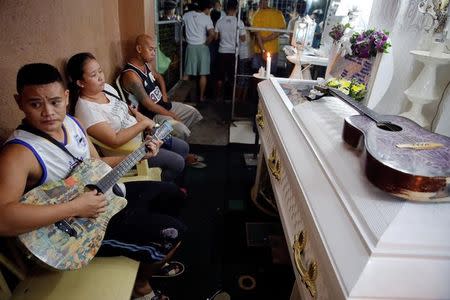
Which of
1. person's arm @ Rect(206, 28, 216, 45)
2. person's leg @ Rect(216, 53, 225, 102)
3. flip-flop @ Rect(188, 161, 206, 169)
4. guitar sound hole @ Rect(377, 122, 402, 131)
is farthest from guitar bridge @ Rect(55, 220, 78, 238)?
person's arm @ Rect(206, 28, 216, 45)

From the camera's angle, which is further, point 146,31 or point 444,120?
point 146,31

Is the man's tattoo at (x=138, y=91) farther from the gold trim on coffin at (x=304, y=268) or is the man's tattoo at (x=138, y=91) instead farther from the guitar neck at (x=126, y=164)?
the gold trim on coffin at (x=304, y=268)

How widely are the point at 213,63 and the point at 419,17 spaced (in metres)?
4.42

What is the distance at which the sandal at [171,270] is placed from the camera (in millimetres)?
2018

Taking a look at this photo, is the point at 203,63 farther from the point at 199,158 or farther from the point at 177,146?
the point at 177,146

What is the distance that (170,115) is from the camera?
3.00 meters

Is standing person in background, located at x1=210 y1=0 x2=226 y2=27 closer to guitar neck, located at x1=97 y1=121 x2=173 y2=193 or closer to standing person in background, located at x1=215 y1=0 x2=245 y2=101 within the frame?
standing person in background, located at x1=215 y1=0 x2=245 y2=101

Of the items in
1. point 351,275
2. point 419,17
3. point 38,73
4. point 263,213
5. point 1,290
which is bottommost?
point 263,213

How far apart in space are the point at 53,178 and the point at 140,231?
1.63 ft

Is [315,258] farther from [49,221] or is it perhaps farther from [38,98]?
[38,98]

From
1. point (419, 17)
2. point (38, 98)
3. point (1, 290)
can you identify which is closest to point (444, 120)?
point (419, 17)

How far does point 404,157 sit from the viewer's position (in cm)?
88

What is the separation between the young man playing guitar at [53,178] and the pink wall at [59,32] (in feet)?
1.05

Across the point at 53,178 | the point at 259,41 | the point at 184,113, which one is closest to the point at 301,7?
the point at 259,41
